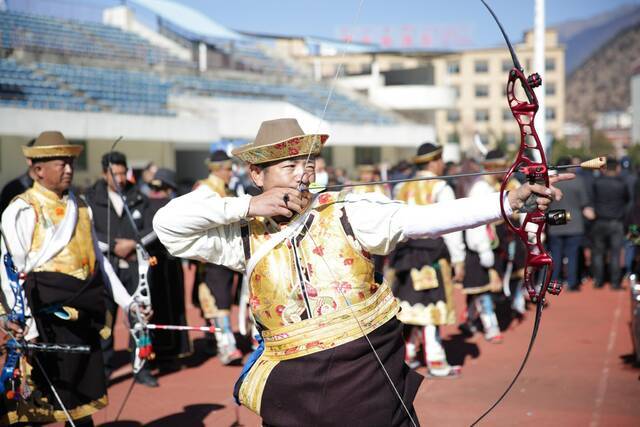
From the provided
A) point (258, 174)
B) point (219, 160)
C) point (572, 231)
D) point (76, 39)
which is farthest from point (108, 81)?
point (258, 174)

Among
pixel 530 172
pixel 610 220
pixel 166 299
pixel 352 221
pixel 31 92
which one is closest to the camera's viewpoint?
pixel 530 172

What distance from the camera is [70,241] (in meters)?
4.89

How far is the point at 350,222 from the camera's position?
3.29 m

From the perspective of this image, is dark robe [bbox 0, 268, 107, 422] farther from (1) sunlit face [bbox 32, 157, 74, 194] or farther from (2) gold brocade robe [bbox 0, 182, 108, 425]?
(1) sunlit face [bbox 32, 157, 74, 194]

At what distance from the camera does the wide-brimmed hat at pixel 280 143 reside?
331cm

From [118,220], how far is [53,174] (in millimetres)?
2284

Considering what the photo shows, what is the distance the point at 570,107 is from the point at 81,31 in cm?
14425

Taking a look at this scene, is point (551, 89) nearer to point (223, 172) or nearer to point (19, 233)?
point (223, 172)

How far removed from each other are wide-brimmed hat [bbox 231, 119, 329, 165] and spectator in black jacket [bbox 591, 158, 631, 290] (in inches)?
383

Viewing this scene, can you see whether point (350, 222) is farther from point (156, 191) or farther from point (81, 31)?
point (81, 31)

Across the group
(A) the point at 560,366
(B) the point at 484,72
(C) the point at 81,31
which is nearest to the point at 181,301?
(A) the point at 560,366

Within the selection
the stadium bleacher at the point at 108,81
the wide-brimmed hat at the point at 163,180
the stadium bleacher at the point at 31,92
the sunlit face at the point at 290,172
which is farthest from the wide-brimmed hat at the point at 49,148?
the stadium bleacher at the point at 108,81

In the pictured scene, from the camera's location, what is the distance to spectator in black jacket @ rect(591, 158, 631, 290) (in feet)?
40.0

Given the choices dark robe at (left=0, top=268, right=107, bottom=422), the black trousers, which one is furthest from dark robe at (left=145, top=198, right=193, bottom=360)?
the black trousers
